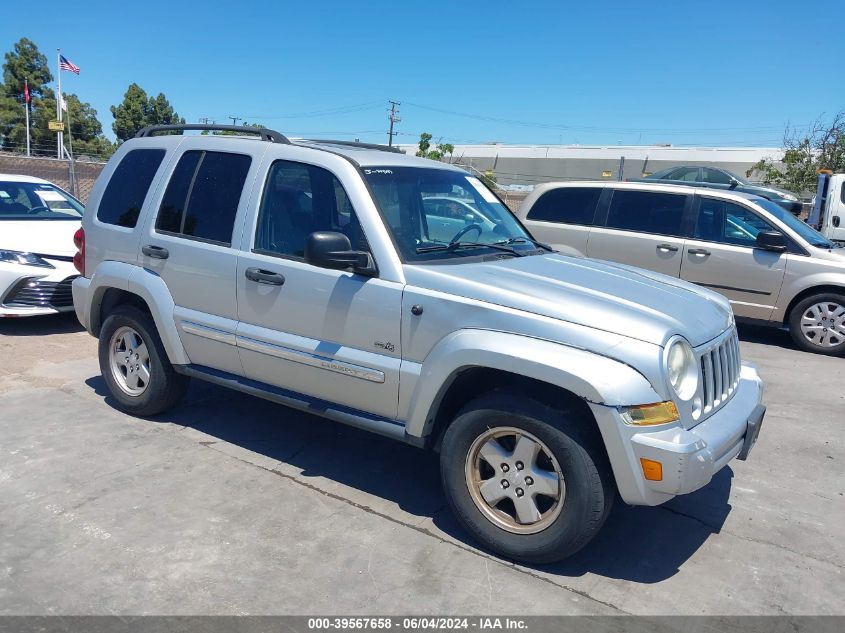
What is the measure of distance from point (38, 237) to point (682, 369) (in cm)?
714

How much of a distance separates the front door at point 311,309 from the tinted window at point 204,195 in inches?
10.5

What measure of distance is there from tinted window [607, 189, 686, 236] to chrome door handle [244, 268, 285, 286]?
6.07 meters

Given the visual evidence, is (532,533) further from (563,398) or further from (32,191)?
(32,191)

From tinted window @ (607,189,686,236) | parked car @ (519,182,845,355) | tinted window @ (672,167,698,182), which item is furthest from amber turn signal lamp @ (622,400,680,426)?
tinted window @ (672,167,698,182)

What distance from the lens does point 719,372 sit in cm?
376

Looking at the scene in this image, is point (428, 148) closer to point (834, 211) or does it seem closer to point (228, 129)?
point (834, 211)

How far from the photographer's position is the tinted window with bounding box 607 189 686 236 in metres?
9.05

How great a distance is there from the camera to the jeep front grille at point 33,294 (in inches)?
296

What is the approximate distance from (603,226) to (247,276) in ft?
19.9

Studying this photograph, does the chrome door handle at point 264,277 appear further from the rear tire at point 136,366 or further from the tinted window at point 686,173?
the tinted window at point 686,173

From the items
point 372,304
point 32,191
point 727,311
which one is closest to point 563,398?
point 372,304

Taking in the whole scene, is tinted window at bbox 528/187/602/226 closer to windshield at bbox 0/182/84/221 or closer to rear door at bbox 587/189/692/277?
rear door at bbox 587/189/692/277

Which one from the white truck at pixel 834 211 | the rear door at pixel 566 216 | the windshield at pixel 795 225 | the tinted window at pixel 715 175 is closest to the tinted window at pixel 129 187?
the rear door at pixel 566 216

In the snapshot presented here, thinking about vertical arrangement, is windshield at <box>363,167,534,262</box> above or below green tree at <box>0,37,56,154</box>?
below
